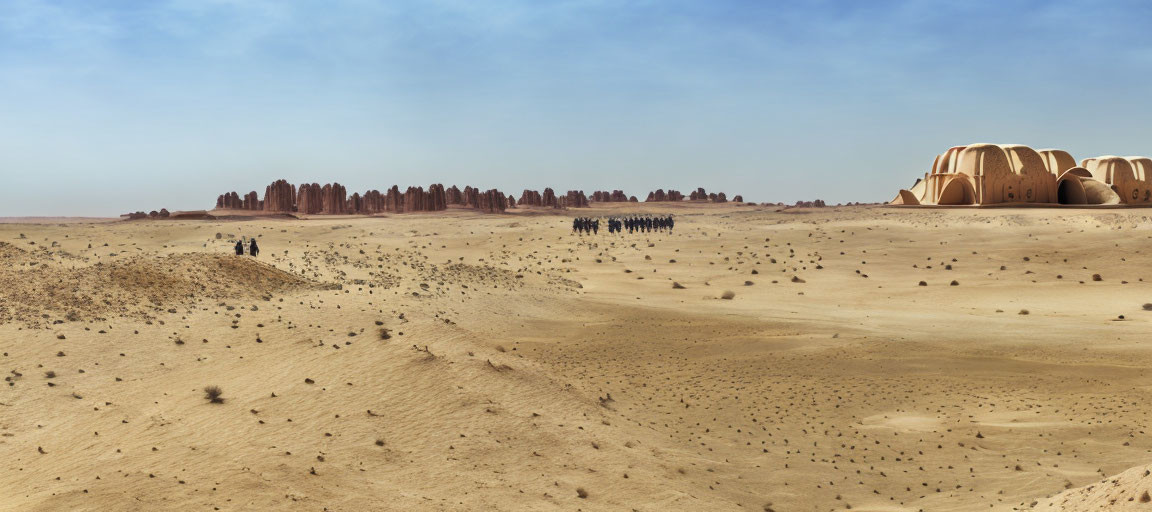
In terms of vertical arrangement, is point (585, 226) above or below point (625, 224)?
below

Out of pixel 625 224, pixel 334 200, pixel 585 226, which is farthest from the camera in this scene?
pixel 334 200

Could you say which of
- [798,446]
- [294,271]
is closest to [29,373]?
[294,271]

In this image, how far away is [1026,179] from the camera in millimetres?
65500

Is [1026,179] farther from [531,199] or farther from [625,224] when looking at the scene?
[531,199]

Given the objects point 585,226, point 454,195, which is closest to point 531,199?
point 454,195

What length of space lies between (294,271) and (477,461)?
19084 millimetres

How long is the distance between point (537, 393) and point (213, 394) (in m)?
6.44

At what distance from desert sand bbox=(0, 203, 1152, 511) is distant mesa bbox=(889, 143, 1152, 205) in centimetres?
3177

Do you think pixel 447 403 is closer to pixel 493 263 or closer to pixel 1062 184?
pixel 493 263

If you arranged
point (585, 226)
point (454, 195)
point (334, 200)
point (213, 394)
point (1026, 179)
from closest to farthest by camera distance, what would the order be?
1. point (213, 394)
2. point (585, 226)
3. point (1026, 179)
4. point (334, 200)
5. point (454, 195)

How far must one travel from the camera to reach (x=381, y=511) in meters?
13.3

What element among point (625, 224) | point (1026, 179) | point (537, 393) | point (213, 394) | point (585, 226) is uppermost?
point (1026, 179)

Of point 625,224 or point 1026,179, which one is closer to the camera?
point 625,224

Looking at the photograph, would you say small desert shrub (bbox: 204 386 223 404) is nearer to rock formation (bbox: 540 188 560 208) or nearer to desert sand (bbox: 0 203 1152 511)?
desert sand (bbox: 0 203 1152 511)
